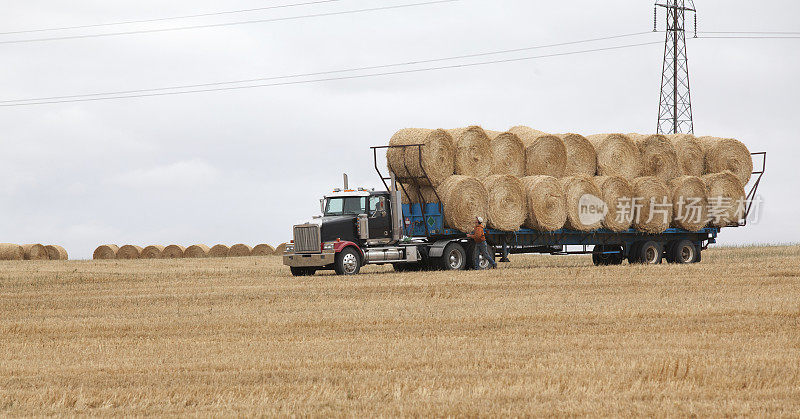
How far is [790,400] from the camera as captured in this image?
27.8 ft

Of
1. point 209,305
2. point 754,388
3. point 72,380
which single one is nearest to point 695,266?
point 209,305

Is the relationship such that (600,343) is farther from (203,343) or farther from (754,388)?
(203,343)

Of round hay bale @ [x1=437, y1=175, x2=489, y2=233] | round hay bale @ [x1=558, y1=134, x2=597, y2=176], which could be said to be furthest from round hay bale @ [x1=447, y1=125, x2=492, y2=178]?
round hay bale @ [x1=558, y1=134, x2=597, y2=176]

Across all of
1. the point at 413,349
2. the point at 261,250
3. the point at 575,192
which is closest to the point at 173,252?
the point at 261,250

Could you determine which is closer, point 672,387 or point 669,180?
point 672,387

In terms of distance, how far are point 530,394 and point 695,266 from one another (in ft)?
65.4

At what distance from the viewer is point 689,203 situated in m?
31.4

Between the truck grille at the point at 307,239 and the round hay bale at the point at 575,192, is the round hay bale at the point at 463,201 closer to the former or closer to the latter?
the round hay bale at the point at 575,192

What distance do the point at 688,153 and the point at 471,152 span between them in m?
8.01

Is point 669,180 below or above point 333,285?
above

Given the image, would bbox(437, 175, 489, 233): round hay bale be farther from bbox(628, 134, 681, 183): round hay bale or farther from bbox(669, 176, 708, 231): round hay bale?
bbox(669, 176, 708, 231): round hay bale

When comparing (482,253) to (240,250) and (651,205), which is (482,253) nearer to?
(651,205)

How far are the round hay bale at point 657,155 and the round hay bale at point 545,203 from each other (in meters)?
3.92

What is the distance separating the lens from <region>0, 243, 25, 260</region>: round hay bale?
46.7 meters
